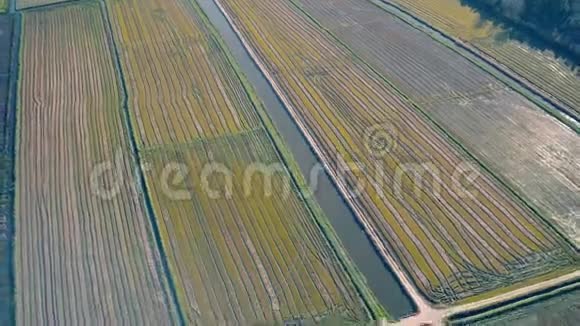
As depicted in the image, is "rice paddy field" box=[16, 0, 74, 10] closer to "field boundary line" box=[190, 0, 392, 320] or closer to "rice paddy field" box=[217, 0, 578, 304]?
"field boundary line" box=[190, 0, 392, 320]

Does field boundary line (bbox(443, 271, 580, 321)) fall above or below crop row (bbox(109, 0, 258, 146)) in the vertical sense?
above

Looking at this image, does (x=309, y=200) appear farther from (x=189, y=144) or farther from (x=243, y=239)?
(x=189, y=144)

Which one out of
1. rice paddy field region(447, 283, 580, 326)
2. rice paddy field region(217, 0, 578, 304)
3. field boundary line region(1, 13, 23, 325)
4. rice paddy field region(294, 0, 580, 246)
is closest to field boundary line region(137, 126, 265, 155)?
rice paddy field region(217, 0, 578, 304)

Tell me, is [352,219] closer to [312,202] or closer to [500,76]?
[312,202]

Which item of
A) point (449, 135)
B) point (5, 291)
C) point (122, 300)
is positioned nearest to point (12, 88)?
point (5, 291)

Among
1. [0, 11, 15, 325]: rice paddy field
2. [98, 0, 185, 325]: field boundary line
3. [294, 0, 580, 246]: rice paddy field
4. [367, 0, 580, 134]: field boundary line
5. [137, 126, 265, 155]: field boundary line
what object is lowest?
[0, 11, 15, 325]: rice paddy field

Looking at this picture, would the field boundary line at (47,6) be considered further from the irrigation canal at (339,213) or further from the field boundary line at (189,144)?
the field boundary line at (189,144)

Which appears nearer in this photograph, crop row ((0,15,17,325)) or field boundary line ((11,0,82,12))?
crop row ((0,15,17,325))
